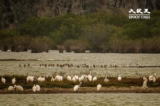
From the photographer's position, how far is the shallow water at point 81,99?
20703mm

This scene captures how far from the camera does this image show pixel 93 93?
2341 cm

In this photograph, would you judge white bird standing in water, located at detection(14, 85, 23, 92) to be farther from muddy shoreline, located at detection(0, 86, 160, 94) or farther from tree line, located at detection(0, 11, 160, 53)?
tree line, located at detection(0, 11, 160, 53)

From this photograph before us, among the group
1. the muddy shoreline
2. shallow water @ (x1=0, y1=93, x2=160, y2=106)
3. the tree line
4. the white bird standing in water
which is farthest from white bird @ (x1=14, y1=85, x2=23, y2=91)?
the tree line

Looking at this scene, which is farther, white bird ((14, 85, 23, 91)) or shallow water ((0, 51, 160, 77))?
shallow water ((0, 51, 160, 77))

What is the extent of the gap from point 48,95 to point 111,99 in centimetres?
349

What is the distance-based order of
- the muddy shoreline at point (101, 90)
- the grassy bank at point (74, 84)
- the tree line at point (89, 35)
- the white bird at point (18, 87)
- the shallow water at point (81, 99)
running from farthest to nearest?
the tree line at point (89, 35) → the grassy bank at point (74, 84) → the muddy shoreline at point (101, 90) → the white bird at point (18, 87) → the shallow water at point (81, 99)

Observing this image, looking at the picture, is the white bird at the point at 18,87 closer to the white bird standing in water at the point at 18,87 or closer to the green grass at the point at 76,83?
the white bird standing in water at the point at 18,87

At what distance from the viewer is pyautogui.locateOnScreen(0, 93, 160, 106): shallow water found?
20703 mm

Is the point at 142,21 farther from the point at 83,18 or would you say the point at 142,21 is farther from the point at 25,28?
the point at 25,28

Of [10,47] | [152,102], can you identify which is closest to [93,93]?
[152,102]

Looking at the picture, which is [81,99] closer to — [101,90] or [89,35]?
[101,90]

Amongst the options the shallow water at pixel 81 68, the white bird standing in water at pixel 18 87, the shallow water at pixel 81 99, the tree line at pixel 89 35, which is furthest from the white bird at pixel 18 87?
the tree line at pixel 89 35

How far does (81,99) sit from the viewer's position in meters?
22.0

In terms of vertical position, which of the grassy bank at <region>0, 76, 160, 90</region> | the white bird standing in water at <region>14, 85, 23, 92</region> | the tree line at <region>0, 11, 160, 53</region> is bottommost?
the white bird standing in water at <region>14, 85, 23, 92</region>
